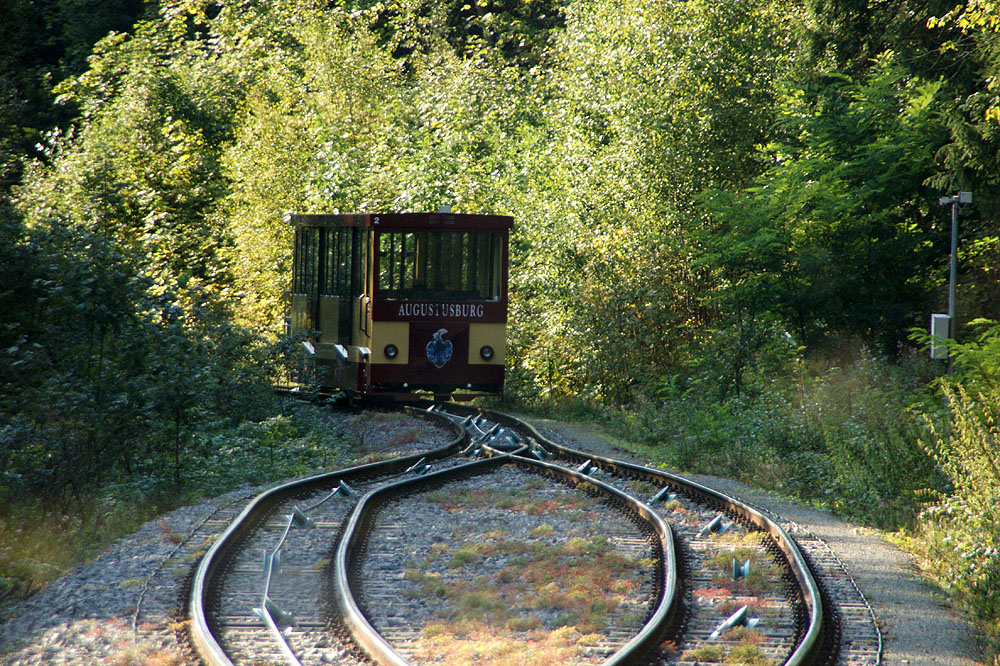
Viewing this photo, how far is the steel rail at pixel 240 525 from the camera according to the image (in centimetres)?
578

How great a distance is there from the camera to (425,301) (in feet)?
52.1

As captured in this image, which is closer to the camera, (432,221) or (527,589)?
(527,589)

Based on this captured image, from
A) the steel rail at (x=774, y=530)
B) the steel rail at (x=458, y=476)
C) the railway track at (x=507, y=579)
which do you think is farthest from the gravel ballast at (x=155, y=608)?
the steel rail at (x=458, y=476)

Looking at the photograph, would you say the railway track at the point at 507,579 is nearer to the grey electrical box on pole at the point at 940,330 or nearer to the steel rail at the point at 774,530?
the steel rail at the point at 774,530

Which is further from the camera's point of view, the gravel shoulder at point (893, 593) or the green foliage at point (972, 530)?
the green foliage at point (972, 530)

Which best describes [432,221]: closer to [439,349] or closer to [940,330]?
A: [439,349]

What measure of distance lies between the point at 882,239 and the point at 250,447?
11570 mm

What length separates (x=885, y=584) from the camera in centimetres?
748

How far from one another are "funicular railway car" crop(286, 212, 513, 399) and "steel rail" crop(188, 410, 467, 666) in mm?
1231

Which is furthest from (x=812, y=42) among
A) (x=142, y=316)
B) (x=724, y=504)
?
(x=142, y=316)

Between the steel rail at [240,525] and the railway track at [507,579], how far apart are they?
0.02 m

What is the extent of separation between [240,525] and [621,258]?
45.3 ft

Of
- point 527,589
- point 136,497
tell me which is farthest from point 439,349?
point 527,589

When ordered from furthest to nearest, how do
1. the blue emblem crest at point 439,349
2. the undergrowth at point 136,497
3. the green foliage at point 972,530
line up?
the blue emblem crest at point 439,349 < the undergrowth at point 136,497 < the green foliage at point 972,530
